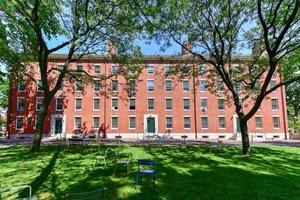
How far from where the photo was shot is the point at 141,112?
3450 centimetres

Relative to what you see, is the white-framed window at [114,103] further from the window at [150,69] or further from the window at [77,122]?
the window at [150,69]

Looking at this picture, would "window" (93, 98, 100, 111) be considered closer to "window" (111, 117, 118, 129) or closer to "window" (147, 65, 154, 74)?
"window" (111, 117, 118, 129)

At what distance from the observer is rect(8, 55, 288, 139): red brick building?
1313 inches

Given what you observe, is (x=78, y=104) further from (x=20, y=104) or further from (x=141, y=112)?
(x=141, y=112)

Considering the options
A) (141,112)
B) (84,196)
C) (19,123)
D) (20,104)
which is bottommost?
(84,196)

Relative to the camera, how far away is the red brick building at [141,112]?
3334 centimetres

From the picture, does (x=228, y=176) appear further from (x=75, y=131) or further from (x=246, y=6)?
(x=75, y=131)

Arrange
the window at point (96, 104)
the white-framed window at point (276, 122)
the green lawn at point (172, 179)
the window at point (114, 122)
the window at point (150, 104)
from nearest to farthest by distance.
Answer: the green lawn at point (172, 179)
the window at point (114, 122)
the window at point (96, 104)
the window at point (150, 104)
the white-framed window at point (276, 122)

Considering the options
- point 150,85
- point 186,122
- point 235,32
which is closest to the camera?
point 235,32

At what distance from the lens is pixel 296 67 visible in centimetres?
1673

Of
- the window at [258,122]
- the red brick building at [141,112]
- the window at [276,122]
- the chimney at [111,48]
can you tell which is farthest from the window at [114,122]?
the window at [276,122]

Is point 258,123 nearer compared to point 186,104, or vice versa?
point 258,123

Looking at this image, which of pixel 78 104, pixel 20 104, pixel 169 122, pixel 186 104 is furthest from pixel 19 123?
pixel 186 104

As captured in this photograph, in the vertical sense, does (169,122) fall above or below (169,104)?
below
